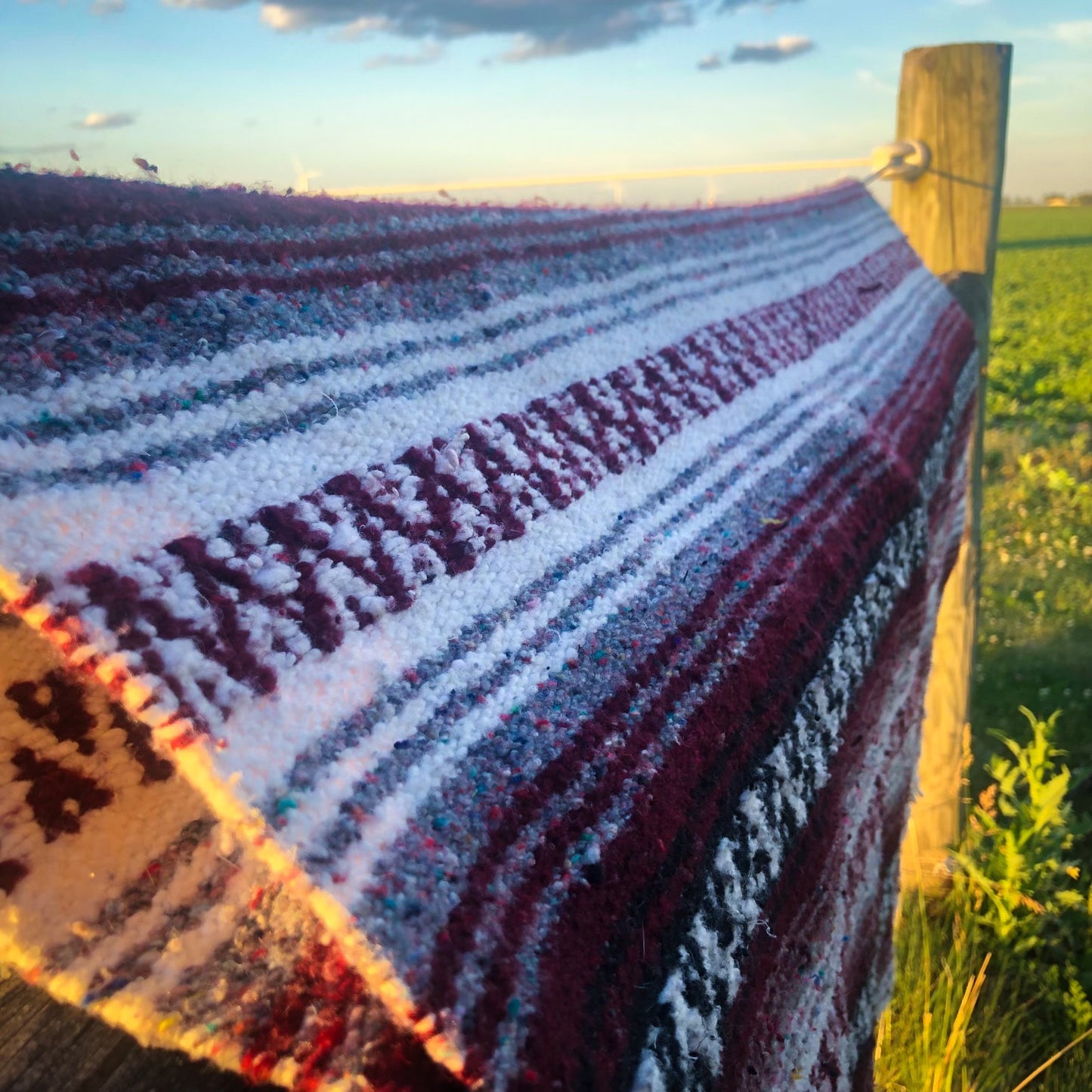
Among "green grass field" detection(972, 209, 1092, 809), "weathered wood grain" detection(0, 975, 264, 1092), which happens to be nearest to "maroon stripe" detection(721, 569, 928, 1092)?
"weathered wood grain" detection(0, 975, 264, 1092)

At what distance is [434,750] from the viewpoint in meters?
0.32

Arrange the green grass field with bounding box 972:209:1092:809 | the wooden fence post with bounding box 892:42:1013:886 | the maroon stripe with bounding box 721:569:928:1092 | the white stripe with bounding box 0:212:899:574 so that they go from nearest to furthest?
the white stripe with bounding box 0:212:899:574, the maroon stripe with bounding box 721:569:928:1092, the wooden fence post with bounding box 892:42:1013:886, the green grass field with bounding box 972:209:1092:809

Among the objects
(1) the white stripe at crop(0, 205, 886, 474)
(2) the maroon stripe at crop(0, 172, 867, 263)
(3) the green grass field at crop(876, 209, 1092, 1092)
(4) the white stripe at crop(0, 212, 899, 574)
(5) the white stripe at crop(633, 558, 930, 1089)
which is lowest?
(3) the green grass field at crop(876, 209, 1092, 1092)

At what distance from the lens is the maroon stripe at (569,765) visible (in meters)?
0.27

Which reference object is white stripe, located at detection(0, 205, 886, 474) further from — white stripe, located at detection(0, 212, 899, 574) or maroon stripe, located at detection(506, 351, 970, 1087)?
maroon stripe, located at detection(506, 351, 970, 1087)

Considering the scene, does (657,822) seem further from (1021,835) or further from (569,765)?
(1021,835)

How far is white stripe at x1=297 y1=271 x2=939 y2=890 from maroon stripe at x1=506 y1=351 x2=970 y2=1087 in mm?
74

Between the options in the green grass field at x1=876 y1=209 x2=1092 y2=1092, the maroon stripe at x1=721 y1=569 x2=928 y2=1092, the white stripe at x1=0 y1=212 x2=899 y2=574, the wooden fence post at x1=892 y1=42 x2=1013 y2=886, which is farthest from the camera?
the green grass field at x1=876 y1=209 x2=1092 y2=1092

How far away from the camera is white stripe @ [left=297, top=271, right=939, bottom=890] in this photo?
27cm

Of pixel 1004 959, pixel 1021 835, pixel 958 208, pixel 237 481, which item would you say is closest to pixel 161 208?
pixel 237 481

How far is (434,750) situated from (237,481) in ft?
0.44

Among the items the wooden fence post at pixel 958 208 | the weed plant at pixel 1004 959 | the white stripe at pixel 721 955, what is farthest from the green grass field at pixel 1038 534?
the white stripe at pixel 721 955

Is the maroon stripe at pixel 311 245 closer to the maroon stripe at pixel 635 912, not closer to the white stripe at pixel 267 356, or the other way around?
the white stripe at pixel 267 356

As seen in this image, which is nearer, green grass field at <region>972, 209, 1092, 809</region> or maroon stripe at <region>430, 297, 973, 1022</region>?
maroon stripe at <region>430, 297, 973, 1022</region>
